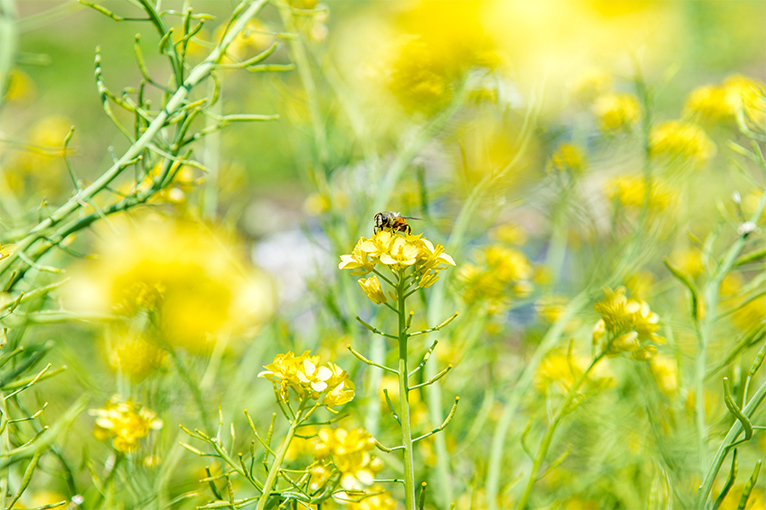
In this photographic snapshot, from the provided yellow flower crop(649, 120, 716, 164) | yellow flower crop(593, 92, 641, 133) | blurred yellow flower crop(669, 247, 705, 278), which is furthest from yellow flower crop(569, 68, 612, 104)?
blurred yellow flower crop(669, 247, 705, 278)

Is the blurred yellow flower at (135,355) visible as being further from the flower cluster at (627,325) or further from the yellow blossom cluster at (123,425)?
the flower cluster at (627,325)

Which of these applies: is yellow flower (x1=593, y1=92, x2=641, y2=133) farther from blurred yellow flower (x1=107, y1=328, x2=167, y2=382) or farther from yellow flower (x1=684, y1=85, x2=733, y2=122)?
blurred yellow flower (x1=107, y1=328, x2=167, y2=382)

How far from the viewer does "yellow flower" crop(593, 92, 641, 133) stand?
139cm

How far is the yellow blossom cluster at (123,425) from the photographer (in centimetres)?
69

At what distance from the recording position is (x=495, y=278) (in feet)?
3.60

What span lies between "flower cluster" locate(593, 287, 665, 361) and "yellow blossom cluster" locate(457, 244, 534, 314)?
343 millimetres

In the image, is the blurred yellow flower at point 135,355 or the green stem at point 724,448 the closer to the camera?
the green stem at point 724,448

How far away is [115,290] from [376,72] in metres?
0.73

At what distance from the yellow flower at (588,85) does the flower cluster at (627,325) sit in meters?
0.99

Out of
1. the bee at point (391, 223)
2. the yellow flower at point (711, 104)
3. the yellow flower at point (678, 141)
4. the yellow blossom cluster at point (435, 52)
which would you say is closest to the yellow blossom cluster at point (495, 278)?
the bee at point (391, 223)

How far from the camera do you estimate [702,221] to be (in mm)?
2418

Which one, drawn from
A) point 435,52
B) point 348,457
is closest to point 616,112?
point 435,52

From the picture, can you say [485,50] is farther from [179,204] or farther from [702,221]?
[702,221]

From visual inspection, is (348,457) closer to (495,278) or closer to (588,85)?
(495,278)
